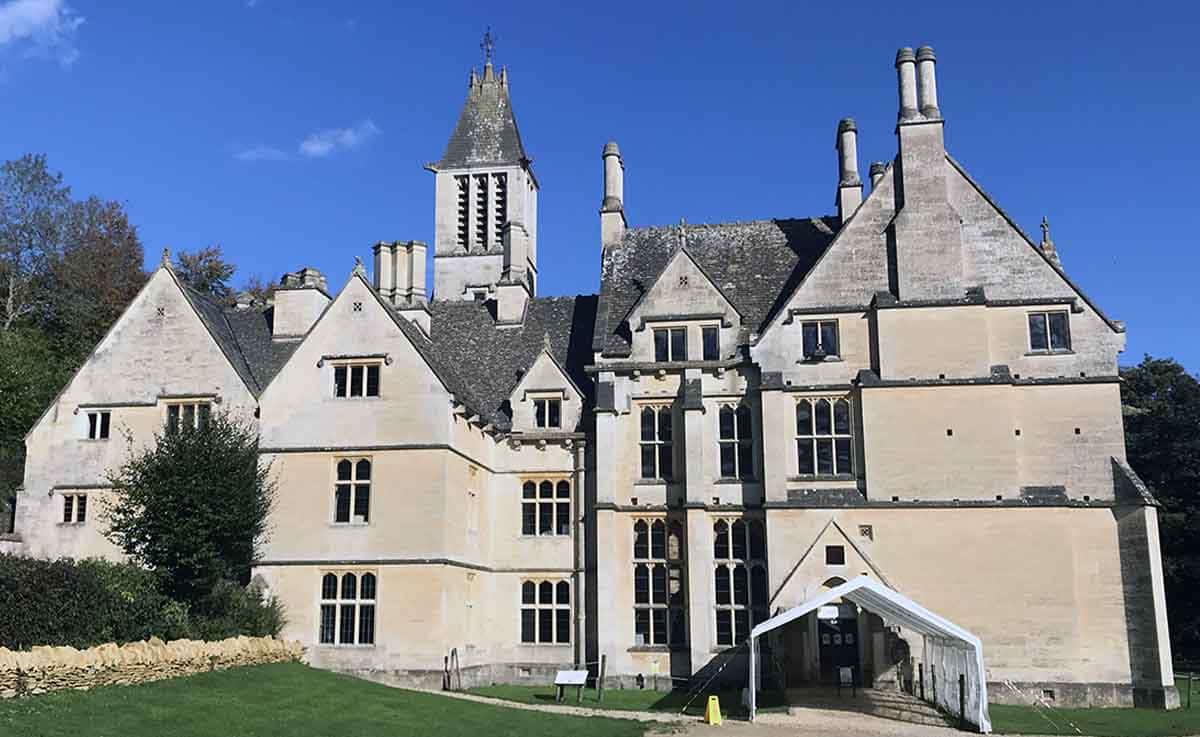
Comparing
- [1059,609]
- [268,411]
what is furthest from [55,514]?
[1059,609]

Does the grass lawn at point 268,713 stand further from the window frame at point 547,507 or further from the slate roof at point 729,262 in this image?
the slate roof at point 729,262

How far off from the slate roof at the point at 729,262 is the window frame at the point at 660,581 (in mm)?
5790

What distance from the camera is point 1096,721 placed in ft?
Result: 80.2

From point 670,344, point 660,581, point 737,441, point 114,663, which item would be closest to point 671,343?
point 670,344

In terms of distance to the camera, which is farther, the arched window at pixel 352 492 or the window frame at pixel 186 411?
the window frame at pixel 186 411

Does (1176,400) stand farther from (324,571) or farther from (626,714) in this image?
(324,571)

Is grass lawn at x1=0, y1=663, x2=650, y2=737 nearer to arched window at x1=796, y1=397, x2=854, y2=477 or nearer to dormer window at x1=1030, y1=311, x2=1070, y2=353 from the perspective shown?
arched window at x1=796, y1=397, x2=854, y2=477

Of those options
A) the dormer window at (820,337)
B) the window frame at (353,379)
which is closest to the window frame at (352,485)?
the window frame at (353,379)

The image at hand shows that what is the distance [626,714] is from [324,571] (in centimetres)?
1044

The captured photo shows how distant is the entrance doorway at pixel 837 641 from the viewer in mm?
30219

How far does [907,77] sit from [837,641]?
58.1ft

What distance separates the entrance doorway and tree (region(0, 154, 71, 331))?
42.8 metres

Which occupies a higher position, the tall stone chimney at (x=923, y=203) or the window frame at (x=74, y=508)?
the tall stone chimney at (x=923, y=203)

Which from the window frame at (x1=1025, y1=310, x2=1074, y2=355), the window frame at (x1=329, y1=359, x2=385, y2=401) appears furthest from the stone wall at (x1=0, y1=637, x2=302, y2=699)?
the window frame at (x1=1025, y1=310, x2=1074, y2=355)
